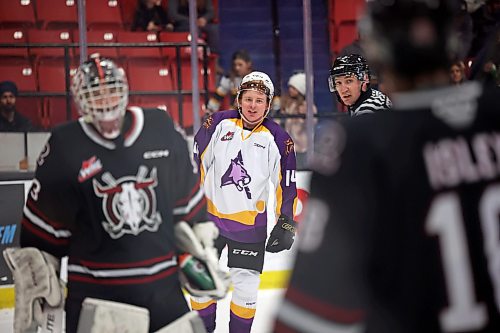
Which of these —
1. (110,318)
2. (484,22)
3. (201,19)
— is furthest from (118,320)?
(484,22)

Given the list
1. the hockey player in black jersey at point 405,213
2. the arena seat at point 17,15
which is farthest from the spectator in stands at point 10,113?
the hockey player in black jersey at point 405,213

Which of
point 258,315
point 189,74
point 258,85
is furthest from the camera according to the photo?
point 189,74

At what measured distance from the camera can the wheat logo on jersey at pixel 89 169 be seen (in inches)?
83.7

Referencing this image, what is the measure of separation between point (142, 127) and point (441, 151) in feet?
3.87

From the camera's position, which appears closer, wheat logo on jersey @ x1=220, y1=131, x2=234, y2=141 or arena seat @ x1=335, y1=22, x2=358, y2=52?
wheat logo on jersey @ x1=220, y1=131, x2=234, y2=141

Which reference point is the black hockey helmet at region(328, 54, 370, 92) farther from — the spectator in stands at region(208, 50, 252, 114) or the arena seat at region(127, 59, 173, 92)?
the arena seat at region(127, 59, 173, 92)

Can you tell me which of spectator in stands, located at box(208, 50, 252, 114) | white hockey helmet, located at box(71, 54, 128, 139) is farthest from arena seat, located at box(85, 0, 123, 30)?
white hockey helmet, located at box(71, 54, 128, 139)

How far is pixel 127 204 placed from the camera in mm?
2109

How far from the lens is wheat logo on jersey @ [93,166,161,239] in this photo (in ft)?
6.91

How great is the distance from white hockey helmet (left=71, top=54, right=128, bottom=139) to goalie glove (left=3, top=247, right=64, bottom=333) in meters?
0.35

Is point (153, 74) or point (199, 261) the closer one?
point (199, 261)

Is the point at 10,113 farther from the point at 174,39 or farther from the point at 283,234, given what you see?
the point at 283,234

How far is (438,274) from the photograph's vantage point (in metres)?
1.13

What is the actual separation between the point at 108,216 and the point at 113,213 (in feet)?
0.04
